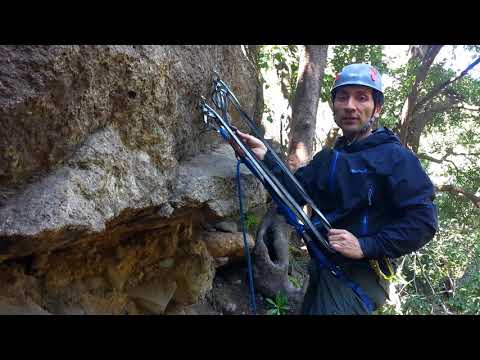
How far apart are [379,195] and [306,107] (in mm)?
3648

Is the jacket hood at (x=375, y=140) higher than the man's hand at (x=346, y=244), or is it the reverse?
the jacket hood at (x=375, y=140)

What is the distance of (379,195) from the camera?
2.24 metres

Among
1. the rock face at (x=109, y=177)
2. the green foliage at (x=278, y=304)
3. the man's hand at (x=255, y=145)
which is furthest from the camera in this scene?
the green foliage at (x=278, y=304)

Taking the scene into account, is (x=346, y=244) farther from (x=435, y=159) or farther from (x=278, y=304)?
(x=435, y=159)

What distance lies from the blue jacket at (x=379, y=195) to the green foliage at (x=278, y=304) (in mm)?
2956

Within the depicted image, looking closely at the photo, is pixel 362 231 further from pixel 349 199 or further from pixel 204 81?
pixel 204 81

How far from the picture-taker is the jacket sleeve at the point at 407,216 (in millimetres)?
2094

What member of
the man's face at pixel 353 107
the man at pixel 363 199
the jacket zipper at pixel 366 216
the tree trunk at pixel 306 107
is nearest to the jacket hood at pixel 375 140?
the man at pixel 363 199

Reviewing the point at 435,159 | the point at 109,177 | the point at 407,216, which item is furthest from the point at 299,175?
the point at 435,159

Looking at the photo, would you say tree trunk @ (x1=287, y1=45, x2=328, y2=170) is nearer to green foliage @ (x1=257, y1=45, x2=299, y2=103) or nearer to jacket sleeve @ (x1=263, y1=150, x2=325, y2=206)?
green foliage @ (x1=257, y1=45, x2=299, y2=103)

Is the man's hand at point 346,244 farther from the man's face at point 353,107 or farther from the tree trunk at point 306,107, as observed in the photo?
the tree trunk at point 306,107

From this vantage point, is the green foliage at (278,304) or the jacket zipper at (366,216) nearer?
the jacket zipper at (366,216)

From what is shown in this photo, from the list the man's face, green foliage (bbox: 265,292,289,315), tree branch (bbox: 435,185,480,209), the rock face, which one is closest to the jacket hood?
the man's face
